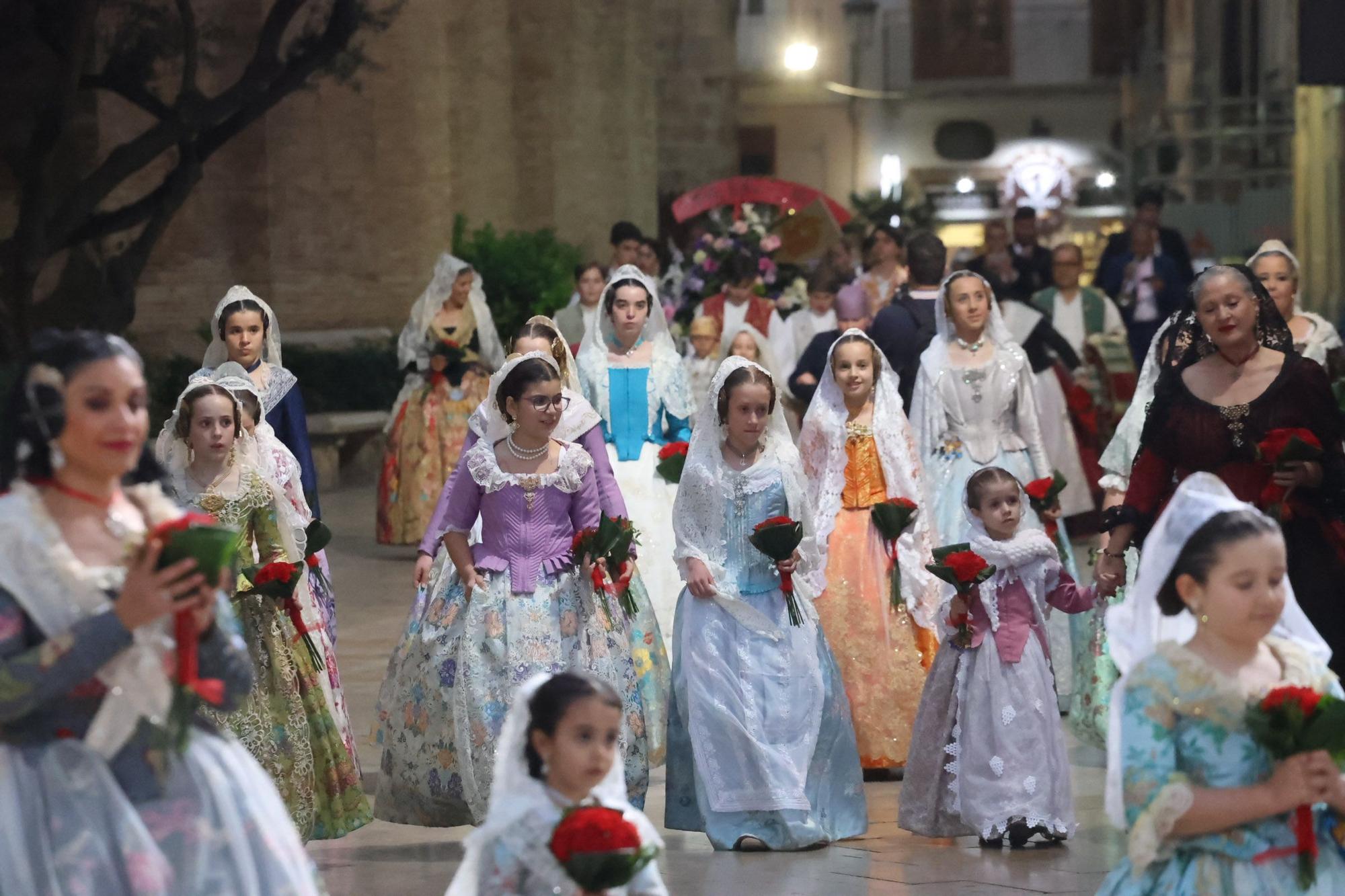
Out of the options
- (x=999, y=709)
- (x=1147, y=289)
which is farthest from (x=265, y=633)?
(x=1147, y=289)

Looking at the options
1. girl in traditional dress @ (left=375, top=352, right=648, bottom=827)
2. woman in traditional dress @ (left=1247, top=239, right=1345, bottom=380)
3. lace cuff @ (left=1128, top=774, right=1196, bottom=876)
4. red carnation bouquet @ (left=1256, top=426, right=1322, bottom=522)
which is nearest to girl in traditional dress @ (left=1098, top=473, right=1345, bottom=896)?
lace cuff @ (left=1128, top=774, right=1196, bottom=876)

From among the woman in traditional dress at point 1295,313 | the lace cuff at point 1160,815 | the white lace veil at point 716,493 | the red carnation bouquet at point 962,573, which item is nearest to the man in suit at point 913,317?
the woman in traditional dress at point 1295,313

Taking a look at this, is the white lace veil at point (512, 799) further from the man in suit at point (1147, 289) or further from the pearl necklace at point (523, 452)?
the man in suit at point (1147, 289)

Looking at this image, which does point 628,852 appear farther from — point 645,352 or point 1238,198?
point 1238,198

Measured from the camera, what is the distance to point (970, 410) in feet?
31.9

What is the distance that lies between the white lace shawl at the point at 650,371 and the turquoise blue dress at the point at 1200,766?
251 inches

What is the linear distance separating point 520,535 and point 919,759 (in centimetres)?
158

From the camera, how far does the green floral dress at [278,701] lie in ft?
23.8

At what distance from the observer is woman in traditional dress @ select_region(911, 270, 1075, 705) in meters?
9.66

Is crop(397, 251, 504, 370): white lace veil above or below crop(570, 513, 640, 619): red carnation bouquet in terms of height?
above

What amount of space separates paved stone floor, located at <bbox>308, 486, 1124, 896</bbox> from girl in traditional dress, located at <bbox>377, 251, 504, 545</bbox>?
19.1 ft

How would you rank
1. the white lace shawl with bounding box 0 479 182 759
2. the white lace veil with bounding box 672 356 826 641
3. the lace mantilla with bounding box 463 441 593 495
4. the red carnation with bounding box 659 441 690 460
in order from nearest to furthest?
the white lace shawl with bounding box 0 479 182 759 → the lace mantilla with bounding box 463 441 593 495 → the white lace veil with bounding box 672 356 826 641 → the red carnation with bounding box 659 441 690 460

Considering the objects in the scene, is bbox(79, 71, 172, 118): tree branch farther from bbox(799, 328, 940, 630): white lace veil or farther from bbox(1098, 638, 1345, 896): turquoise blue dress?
bbox(1098, 638, 1345, 896): turquoise blue dress

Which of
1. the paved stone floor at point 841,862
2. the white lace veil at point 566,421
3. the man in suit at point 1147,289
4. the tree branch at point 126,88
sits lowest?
the paved stone floor at point 841,862
